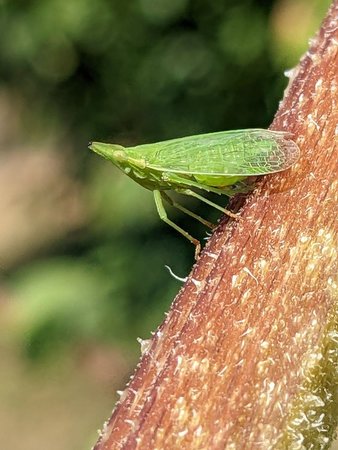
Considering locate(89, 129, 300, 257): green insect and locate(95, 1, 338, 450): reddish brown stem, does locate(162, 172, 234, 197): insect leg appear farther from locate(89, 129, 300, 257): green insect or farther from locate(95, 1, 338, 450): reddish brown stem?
locate(95, 1, 338, 450): reddish brown stem

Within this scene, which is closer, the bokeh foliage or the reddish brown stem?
the reddish brown stem

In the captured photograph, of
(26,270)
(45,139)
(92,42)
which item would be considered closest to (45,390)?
(26,270)

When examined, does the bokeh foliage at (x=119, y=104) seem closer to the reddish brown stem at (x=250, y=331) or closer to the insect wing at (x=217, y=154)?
the insect wing at (x=217, y=154)

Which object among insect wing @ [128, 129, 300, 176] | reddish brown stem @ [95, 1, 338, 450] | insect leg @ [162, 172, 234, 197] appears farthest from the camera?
insect leg @ [162, 172, 234, 197]

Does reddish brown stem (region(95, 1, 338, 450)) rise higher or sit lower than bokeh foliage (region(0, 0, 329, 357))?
lower

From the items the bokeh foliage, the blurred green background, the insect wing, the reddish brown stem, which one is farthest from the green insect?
the bokeh foliage

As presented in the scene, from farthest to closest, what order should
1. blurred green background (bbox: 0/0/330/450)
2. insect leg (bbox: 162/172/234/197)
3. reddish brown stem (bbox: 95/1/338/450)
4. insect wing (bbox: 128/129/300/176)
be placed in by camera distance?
blurred green background (bbox: 0/0/330/450) < insect leg (bbox: 162/172/234/197) < insect wing (bbox: 128/129/300/176) < reddish brown stem (bbox: 95/1/338/450)

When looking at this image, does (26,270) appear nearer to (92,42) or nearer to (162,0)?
(92,42)

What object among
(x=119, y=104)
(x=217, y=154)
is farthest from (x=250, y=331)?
(x=119, y=104)

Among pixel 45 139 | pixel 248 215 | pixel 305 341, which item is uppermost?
pixel 45 139
